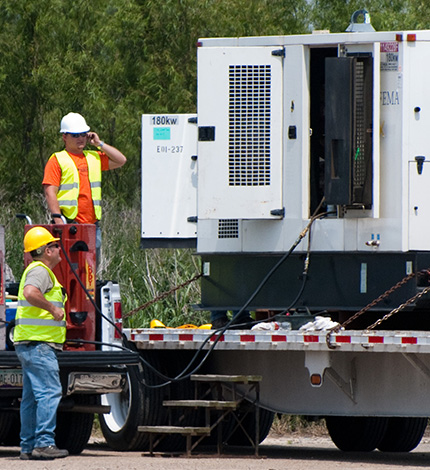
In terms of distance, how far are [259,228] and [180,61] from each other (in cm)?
1342

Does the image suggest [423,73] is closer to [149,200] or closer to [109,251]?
[149,200]

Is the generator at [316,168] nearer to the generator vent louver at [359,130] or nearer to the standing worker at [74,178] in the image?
the generator vent louver at [359,130]

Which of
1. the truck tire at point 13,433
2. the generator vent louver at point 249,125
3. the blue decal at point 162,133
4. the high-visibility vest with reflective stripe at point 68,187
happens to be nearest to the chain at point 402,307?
the generator vent louver at point 249,125

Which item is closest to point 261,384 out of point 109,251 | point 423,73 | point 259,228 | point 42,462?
point 259,228

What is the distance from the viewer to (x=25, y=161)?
82.7ft

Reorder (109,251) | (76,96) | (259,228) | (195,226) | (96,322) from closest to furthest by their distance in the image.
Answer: (96,322)
(259,228)
(195,226)
(109,251)
(76,96)

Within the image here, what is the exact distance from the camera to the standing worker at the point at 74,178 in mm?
11312

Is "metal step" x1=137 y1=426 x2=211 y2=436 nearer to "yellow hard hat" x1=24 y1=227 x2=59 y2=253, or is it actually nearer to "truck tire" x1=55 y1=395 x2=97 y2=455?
"truck tire" x1=55 y1=395 x2=97 y2=455

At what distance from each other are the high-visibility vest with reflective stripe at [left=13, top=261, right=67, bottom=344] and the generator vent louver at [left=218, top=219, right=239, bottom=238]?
1935mm

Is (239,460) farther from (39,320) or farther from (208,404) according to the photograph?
(39,320)

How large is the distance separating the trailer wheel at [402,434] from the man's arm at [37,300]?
14.1ft

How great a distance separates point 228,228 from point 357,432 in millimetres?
2680

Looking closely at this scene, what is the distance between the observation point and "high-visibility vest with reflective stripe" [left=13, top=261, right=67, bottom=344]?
33.5 ft

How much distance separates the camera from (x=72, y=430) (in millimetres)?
11188
